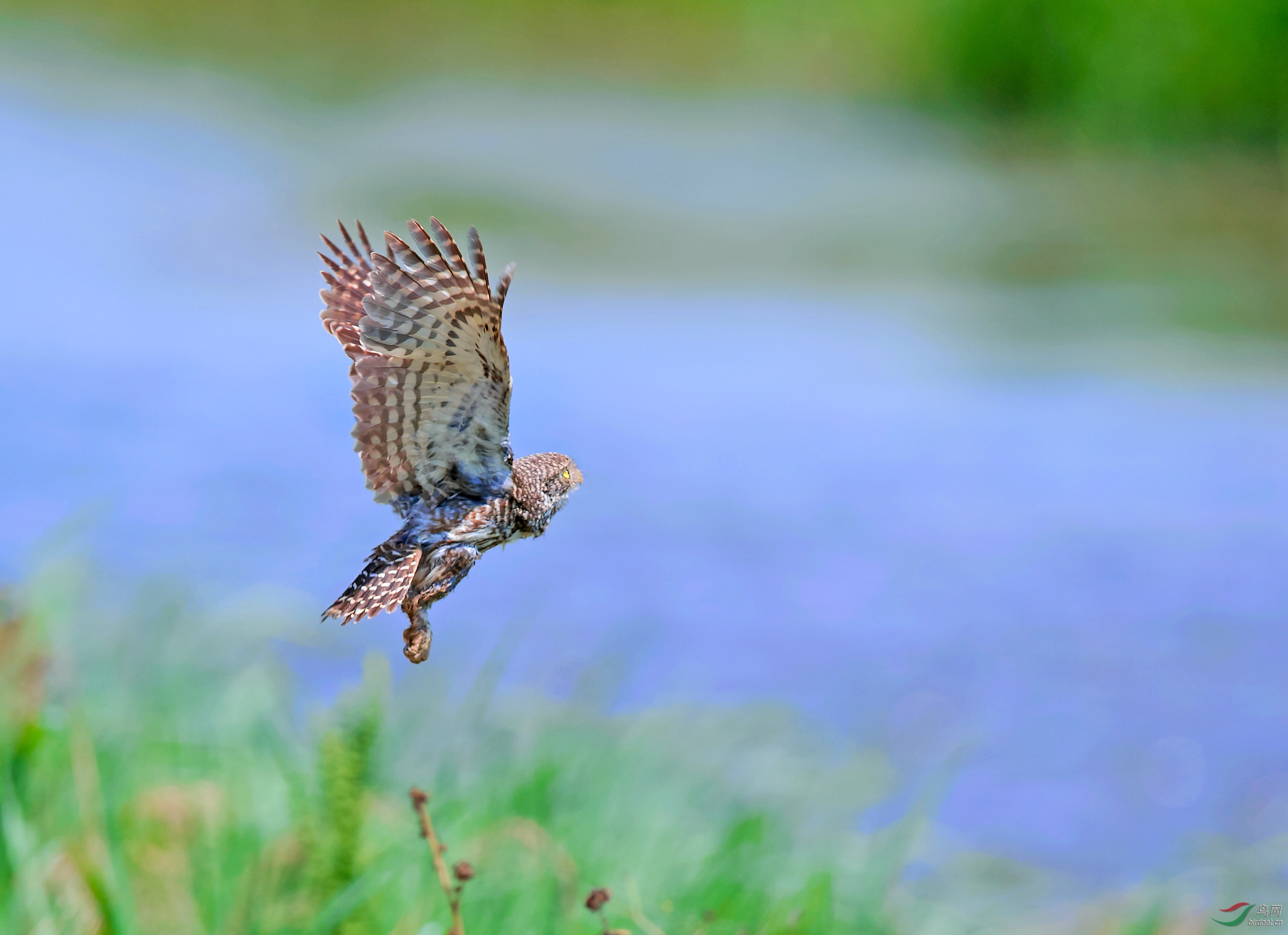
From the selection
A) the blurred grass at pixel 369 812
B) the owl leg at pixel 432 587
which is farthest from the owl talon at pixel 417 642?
the blurred grass at pixel 369 812

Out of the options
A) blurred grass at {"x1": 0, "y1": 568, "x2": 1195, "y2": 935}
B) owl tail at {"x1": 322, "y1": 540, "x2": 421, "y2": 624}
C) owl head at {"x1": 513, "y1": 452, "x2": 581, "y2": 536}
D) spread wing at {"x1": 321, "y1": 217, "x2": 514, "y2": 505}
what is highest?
spread wing at {"x1": 321, "y1": 217, "x2": 514, "y2": 505}

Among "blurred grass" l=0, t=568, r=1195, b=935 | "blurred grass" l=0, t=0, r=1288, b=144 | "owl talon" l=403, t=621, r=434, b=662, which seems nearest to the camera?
"owl talon" l=403, t=621, r=434, b=662

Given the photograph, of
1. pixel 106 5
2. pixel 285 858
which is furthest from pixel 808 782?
pixel 106 5

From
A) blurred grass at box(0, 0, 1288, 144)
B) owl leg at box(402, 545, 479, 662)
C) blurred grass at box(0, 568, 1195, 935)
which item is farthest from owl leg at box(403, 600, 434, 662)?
blurred grass at box(0, 0, 1288, 144)

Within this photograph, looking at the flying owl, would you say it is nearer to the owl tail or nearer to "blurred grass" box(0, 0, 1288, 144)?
the owl tail

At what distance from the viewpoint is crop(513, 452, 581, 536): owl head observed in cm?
61

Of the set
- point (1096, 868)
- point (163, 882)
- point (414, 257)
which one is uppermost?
point (414, 257)

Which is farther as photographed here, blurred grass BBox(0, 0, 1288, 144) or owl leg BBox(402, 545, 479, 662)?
blurred grass BBox(0, 0, 1288, 144)

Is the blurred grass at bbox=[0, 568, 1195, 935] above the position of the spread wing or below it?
below

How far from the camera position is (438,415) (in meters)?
0.63

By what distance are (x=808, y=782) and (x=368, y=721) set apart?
322cm

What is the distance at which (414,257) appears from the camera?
2.02 feet

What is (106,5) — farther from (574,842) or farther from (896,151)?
(574,842)

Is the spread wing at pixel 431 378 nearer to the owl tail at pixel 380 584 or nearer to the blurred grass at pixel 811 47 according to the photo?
the owl tail at pixel 380 584
